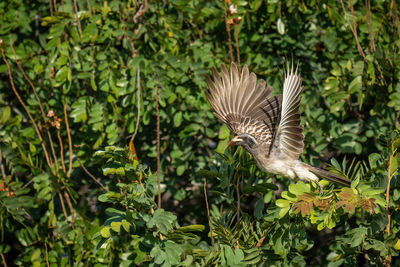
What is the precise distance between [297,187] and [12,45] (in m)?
2.31

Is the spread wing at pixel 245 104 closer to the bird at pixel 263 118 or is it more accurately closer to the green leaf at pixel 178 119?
the bird at pixel 263 118

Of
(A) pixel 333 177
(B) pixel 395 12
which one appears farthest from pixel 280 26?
(A) pixel 333 177

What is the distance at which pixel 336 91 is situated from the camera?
12.1 feet

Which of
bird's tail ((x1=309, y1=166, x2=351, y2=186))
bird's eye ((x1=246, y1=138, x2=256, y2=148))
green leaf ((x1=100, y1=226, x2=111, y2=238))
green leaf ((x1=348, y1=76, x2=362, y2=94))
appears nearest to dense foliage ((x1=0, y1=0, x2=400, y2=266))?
green leaf ((x1=348, y1=76, x2=362, y2=94))

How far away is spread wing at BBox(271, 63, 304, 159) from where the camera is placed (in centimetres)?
318

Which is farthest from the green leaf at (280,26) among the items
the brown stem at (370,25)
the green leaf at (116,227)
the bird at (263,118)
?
the green leaf at (116,227)

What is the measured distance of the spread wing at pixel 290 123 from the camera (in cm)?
318

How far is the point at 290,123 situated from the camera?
3250mm

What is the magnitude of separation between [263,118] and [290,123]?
17.9 inches

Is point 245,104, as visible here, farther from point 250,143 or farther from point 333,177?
point 333,177

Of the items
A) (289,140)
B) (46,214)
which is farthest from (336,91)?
(46,214)

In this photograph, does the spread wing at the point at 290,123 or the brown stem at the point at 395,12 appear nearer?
the spread wing at the point at 290,123

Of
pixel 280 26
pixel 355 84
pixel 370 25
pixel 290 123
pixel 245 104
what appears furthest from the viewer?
pixel 280 26

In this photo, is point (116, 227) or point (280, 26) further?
point (280, 26)
